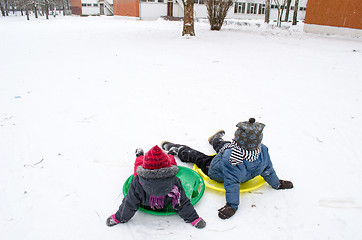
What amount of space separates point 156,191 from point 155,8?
27590mm

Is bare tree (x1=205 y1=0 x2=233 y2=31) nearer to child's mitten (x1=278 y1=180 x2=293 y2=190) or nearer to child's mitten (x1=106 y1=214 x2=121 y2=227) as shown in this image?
child's mitten (x1=278 y1=180 x2=293 y2=190)

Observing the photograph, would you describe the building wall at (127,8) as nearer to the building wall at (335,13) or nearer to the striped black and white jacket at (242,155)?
the building wall at (335,13)

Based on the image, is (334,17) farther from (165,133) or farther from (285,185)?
(285,185)

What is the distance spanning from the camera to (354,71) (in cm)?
676

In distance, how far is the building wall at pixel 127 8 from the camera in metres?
26.1

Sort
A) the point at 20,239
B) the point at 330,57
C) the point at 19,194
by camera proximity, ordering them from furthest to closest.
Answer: the point at 330,57, the point at 19,194, the point at 20,239

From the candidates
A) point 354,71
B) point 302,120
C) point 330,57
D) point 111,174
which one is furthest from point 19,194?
point 330,57

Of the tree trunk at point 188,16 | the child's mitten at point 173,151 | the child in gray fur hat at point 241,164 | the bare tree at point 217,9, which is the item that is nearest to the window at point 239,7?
the bare tree at point 217,9

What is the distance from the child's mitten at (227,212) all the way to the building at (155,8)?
26639mm

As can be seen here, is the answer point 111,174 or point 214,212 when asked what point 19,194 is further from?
point 214,212

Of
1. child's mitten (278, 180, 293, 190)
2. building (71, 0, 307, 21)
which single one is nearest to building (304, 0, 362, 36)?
child's mitten (278, 180, 293, 190)

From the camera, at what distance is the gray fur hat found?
2300 millimetres

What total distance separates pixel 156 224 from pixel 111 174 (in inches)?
35.1

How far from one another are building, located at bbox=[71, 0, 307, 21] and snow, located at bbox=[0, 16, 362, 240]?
66.6 feet
